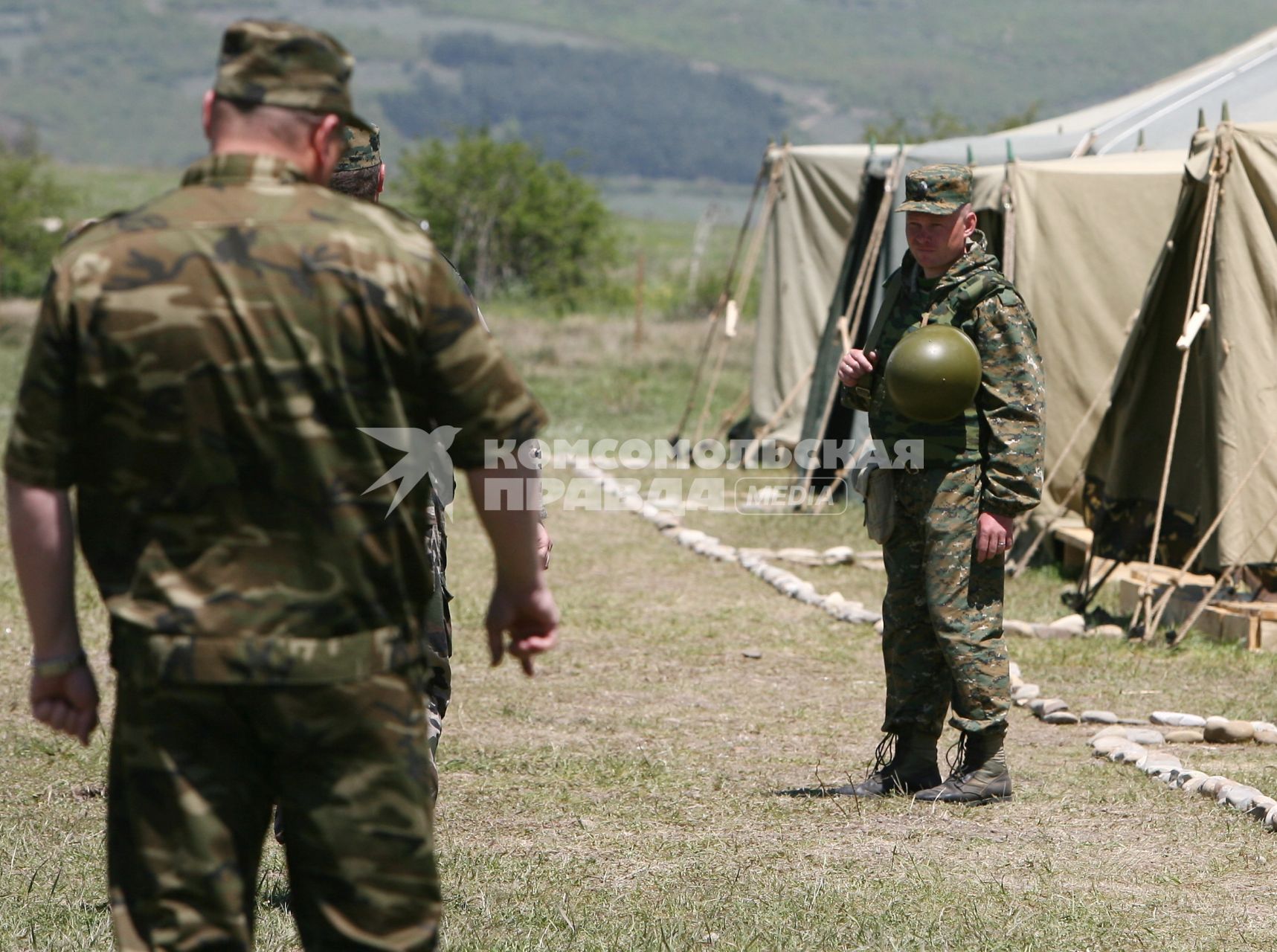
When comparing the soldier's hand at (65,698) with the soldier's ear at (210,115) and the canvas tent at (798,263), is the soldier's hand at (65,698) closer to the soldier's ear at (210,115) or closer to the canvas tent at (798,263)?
the soldier's ear at (210,115)

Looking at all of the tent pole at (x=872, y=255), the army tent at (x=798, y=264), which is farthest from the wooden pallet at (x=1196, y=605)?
the army tent at (x=798, y=264)

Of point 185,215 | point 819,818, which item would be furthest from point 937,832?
point 185,215

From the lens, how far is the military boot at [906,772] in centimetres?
493

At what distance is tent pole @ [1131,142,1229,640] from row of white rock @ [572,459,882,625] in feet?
3.91

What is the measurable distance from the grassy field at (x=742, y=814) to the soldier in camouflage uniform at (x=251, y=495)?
1273mm

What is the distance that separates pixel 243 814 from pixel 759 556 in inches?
297

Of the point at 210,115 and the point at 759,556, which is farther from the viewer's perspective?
the point at 759,556

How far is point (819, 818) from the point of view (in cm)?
466

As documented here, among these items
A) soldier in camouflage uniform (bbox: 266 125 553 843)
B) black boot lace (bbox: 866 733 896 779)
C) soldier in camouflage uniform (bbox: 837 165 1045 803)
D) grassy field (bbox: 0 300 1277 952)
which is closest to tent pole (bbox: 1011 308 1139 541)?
grassy field (bbox: 0 300 1277 952)

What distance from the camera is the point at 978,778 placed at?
191 inches

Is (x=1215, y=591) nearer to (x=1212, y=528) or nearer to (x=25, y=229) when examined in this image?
(x=1212, y=528)

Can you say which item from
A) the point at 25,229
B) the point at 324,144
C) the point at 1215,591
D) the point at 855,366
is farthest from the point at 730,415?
the point at 25,229

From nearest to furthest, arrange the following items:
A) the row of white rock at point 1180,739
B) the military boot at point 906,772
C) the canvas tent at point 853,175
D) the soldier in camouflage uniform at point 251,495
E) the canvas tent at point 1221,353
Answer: the soldier in camouflage uniform at point 251,495, the row of white rock at point 1180,739, the military boot at point 906,772, the canvas tent at point 1221,353, the canvas tent at point 853,175

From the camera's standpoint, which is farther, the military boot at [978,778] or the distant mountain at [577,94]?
the distant mountain at [577,94]
